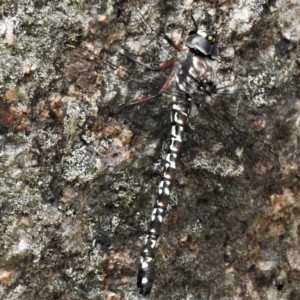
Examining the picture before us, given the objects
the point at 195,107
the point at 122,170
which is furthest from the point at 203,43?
the point at 122,170

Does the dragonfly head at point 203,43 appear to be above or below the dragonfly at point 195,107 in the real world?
above

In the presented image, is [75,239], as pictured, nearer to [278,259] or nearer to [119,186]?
[119,186]

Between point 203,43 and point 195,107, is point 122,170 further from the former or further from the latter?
point 203,43

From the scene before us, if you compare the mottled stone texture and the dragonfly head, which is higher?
the dragonfly head

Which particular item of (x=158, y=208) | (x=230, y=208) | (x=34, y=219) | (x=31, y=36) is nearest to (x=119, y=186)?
(x=158, y=208)

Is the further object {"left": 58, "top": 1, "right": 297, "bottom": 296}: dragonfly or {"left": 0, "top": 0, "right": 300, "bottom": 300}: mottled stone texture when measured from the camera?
{"left": 58, "top": 1, "right": 297, "bottom": 296}: dragonfly
